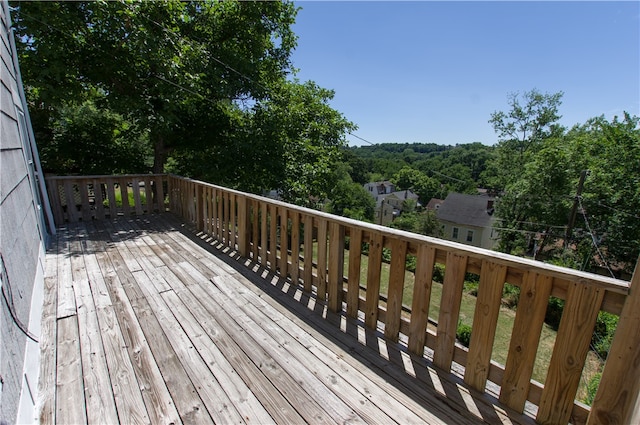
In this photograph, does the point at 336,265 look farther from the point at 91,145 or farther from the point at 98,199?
the point at 91,145

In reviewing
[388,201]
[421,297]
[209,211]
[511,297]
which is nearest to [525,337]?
[421,297]

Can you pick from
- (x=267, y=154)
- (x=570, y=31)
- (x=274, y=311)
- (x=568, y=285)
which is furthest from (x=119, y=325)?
(x=570, y=31)

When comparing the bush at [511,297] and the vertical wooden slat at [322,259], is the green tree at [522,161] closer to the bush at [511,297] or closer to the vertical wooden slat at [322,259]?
the bush at [511,297]

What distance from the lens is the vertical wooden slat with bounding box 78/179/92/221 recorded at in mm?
5082

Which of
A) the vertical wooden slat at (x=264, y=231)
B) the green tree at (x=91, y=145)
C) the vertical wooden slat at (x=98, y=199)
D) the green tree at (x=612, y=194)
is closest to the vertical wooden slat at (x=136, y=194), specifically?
the vertical wooden slat at (x=98, y=199)

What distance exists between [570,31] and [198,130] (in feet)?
37.8

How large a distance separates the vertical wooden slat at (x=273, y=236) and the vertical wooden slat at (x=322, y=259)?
0.70m

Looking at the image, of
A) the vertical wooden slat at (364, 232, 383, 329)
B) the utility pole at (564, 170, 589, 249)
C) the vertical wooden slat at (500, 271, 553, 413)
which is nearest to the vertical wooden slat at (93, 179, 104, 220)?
the vertical wooden slat at (364, 232, 383, 329)

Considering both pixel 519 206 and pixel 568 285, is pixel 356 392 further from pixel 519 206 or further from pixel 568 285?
pixel 519 206

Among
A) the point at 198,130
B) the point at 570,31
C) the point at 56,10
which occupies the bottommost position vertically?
the point at 198,130

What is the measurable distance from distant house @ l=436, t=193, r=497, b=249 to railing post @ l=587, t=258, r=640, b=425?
3137 centimetres

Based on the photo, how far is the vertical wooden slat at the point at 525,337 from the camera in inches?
54.4

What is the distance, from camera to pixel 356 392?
1654 mm

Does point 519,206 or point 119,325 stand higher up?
point 119,325
